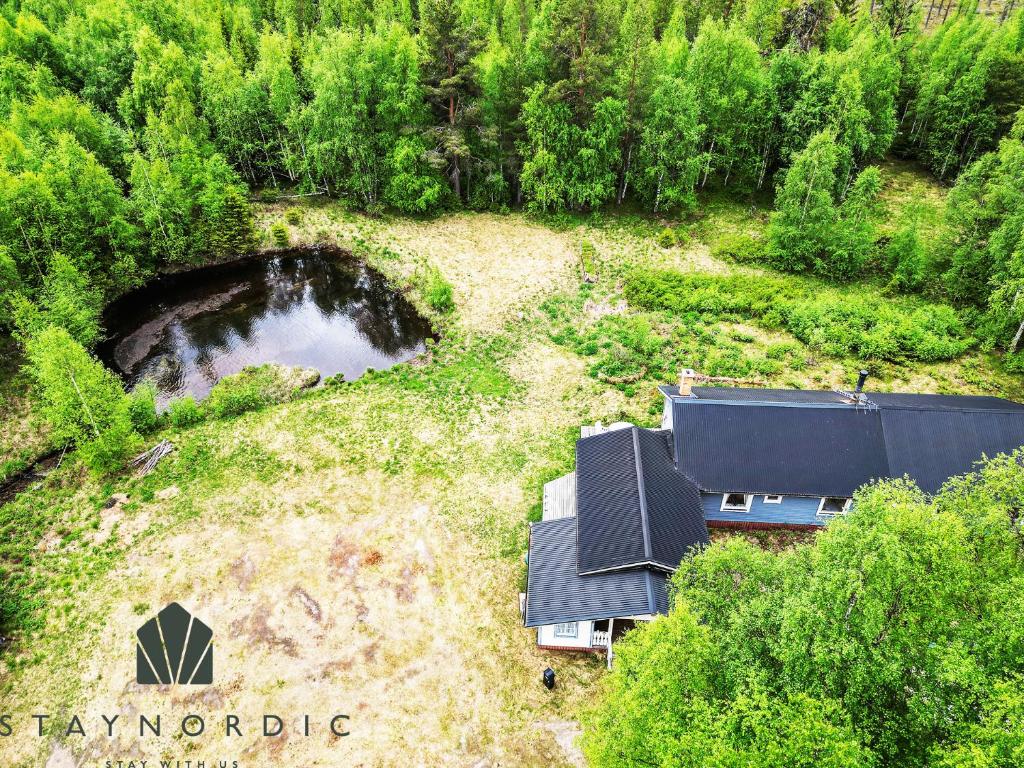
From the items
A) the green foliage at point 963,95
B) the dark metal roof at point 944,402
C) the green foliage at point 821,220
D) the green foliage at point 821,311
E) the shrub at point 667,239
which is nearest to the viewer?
the dark metal roof at point 944,402

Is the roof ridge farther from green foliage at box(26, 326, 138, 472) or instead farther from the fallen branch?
green foliage at box(26, 326, 138, 472)

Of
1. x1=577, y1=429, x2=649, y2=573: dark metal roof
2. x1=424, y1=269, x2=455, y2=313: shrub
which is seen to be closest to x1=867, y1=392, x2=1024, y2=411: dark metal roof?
x1=577, y1=429, x2=649, y2=573: dark metal roof

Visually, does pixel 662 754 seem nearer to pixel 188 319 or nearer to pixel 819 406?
pixel 819 406

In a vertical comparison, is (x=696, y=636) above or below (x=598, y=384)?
above

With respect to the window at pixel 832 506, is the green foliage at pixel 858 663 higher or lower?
higher

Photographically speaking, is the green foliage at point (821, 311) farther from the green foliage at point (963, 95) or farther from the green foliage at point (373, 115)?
the green foliage at point (963, 95)

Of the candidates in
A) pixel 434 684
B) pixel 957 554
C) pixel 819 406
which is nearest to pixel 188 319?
pixel 434 684

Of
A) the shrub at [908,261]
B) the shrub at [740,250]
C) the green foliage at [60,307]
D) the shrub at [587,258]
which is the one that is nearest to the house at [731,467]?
the shrub at [908,261]

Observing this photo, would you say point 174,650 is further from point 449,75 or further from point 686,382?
point 449,75
